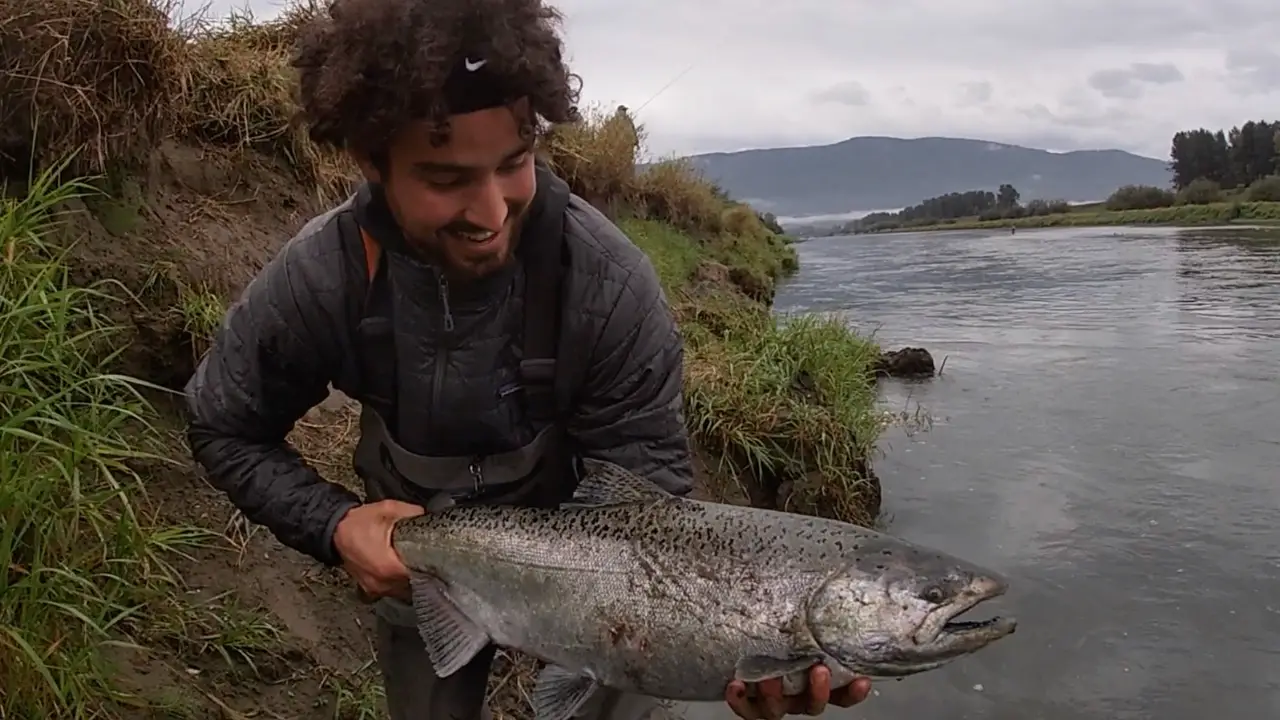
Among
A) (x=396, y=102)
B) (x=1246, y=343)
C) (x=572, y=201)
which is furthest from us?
(x=1246, y=343)

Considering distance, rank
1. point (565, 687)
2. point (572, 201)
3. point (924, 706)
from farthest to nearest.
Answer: point (924, 706) → point (572, 201) → point (565, 687)

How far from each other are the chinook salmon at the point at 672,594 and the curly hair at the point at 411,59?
95 cm

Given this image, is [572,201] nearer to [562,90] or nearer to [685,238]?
[562,90]

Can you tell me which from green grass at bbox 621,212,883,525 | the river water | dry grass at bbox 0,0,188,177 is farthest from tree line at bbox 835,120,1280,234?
dry grass at bbox 0,0,188,177

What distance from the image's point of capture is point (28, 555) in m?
3.23

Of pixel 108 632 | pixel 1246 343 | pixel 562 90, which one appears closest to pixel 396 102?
pixel 562 90

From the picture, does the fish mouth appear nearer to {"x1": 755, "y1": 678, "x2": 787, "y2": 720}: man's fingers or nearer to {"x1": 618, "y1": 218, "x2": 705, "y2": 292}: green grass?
{"x1": 755, "y1": 678, "x2": 787, "y2": 720}: man's fingers

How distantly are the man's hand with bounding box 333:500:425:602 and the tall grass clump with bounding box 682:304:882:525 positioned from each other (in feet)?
13.4

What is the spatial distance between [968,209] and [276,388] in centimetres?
7105

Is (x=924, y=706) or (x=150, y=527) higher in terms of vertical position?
(x=150, y=527)

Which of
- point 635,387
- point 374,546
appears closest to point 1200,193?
point 635,387

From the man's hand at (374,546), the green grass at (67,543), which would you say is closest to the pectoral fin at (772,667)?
the man's hand at (374,546)

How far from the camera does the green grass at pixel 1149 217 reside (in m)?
39.5

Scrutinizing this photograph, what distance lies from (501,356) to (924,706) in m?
3.64
